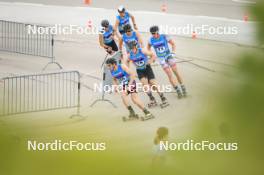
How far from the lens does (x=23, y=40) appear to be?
1362 cm

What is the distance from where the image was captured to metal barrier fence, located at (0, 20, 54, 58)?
1347 centimetres

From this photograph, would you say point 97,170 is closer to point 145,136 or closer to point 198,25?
point 145,136

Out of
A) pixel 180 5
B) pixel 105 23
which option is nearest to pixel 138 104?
pixel 105 23

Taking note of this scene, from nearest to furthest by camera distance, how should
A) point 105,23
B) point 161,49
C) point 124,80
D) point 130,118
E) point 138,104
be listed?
point 124,80 → point 138,104 → point 130,118 → point 161,49 → point 105,23

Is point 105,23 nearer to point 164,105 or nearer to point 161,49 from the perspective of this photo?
point 161,49

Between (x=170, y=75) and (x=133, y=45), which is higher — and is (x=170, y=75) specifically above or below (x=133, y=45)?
below

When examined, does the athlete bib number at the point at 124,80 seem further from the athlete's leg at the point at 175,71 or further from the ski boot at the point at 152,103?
the athlete's leg at the point at 175,71

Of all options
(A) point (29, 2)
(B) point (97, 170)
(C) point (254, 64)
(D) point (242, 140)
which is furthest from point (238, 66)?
(A) point (29, 2)

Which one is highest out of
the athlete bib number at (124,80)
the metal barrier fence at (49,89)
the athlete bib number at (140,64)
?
the athlete bib number at (140,64)

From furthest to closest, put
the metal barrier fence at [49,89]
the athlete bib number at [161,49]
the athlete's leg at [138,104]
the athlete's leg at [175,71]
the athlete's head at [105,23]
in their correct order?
the athlete's head at [105,23] < the athlete's leg at [175,71] < the athlete bib number at [161,49] < the metal barrier fence at [49,89] < the athlete's leg at [138,104]

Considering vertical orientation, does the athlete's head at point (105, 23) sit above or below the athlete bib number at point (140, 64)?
above

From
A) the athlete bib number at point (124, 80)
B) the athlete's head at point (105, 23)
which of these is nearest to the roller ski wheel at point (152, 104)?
the athlete bib number at point (124, 80)

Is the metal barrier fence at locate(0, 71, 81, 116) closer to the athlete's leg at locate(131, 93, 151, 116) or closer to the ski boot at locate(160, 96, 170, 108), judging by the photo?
the athlete's leg at locate(131, 93, 151, 116)

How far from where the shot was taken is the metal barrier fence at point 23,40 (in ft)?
44.2
